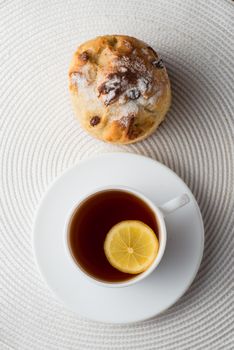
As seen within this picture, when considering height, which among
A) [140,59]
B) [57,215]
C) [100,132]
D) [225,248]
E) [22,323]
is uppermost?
[140,59]

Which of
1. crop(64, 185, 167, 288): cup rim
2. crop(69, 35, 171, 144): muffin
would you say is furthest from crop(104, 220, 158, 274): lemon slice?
crop(69, 35, 171, 144): muffin

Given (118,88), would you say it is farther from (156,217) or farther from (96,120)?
(156,217)

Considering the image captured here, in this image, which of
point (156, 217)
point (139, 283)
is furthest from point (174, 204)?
point (139, 283)

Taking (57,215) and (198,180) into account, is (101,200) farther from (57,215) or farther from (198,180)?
(198,180)

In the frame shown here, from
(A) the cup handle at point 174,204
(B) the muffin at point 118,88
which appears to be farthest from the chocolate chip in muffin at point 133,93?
(A) the cup handle at point 174,204

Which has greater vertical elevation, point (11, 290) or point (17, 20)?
point (17, 20)

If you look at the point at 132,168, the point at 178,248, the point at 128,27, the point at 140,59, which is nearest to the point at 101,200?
the point at 132,168
